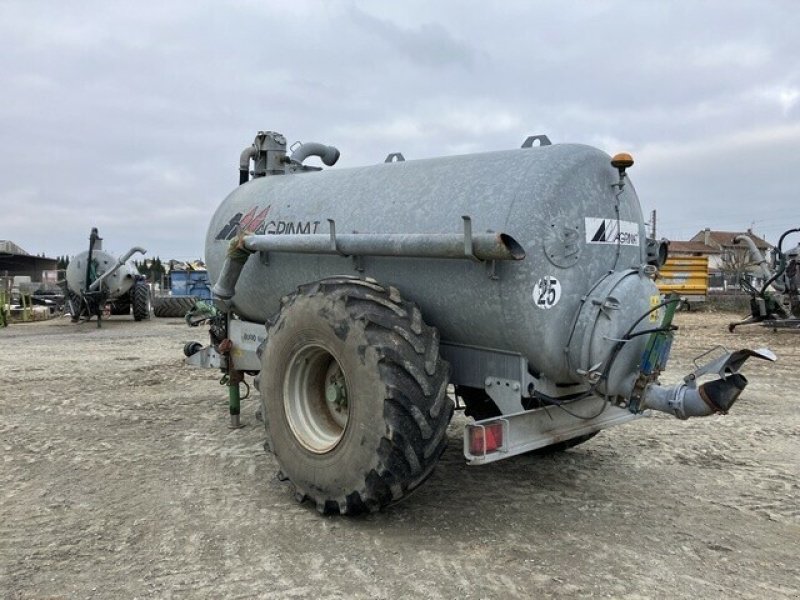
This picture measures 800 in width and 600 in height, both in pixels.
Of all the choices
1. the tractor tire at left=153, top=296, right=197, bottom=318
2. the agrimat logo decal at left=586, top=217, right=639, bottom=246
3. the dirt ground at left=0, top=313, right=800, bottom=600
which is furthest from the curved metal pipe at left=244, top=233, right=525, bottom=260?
the tractor tire at left=153, top=296, right=197, bottom=318

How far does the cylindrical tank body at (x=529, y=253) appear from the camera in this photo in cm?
377

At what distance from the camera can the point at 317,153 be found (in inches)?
268

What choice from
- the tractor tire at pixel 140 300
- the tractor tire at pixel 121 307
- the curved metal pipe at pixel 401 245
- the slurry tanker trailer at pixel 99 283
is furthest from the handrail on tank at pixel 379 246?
→ the tractor tire at pixel 121 307

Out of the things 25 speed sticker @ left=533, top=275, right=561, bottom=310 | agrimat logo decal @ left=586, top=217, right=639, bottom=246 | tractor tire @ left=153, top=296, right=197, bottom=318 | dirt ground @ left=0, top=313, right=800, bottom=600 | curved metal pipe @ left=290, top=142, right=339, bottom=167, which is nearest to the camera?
dirt ground @ left=0, top=313, right=800, bottom=600

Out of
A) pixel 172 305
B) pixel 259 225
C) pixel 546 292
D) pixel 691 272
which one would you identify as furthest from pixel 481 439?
pixel 172 305

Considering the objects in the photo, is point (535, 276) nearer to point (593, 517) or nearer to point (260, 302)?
point (593, 517)

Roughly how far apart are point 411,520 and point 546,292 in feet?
5.03

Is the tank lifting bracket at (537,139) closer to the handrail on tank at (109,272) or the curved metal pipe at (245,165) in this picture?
the curved metal pipe at (245,165)

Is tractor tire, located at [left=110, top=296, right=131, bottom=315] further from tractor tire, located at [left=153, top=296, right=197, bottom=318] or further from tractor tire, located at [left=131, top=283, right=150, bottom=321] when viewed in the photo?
tractor tire, located at [left=153, top=296, right=197, bottom=318]

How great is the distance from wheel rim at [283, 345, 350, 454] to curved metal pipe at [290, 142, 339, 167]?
268cm

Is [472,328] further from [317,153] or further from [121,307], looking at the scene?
[121,307]

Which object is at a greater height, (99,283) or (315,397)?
(99,283)

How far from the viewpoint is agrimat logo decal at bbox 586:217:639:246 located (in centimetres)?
398

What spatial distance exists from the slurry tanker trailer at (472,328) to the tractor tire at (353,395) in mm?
10
